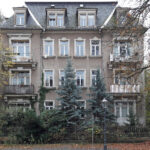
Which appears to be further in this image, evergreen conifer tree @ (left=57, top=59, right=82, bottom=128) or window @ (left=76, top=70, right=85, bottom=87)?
window @ (left=76, top=70, right=85, bottom=87)

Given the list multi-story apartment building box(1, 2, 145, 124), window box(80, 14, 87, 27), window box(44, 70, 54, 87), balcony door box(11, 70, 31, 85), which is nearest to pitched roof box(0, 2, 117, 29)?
multi-story apartment building box(1, 2, 145, 124)

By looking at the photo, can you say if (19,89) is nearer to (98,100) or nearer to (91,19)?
(98,100)

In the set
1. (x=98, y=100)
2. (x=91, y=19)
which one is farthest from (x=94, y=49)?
(x=98, y=100)

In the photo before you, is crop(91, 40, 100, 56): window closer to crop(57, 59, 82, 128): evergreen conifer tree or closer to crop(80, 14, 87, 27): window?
crop(80, 14, 87, 27): window

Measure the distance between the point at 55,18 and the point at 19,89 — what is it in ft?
28.3

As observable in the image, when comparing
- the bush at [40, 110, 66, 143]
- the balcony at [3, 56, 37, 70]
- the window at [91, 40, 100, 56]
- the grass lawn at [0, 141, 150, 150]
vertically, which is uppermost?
the window at [91, 40, 100, 56]

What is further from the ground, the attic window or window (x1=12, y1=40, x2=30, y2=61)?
the attic window

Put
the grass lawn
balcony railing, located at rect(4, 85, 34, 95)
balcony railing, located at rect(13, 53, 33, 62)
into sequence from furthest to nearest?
balcony railing, located at rect(13, 53, 33, 62), balcony railing, located at rect(4, 85, 34, 95), the grass lawn

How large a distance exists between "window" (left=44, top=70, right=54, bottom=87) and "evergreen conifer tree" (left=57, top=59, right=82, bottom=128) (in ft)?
11.1

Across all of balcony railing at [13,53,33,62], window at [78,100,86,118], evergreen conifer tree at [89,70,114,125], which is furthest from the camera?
balcony railing at [13,53,33,62]

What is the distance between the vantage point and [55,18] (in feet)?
101

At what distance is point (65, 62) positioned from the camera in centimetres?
3033

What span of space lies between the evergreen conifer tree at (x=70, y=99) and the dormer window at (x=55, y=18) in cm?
591

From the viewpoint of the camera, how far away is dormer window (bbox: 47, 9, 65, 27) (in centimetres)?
3064
